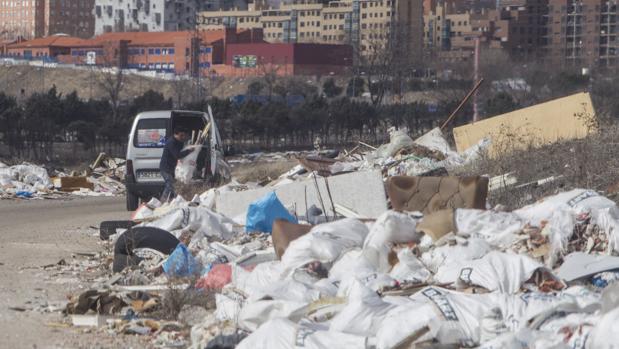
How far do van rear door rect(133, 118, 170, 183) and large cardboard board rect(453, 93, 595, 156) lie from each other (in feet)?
16.9

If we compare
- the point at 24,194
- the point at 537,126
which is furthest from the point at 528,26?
the point at 537,126

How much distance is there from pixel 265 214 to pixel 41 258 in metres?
2.53

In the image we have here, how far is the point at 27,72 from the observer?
474ft

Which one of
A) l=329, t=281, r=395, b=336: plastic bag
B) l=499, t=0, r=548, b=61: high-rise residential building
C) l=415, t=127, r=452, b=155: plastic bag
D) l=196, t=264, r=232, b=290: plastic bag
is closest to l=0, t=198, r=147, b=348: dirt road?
l=196, t=264, r=232, b=290: plastic bag

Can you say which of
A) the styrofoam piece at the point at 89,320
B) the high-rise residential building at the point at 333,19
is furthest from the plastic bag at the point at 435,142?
the high-rise residential building at the point at 333,19

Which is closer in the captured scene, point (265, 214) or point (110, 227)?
point (265, 214)

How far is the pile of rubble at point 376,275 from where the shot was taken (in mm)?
8094

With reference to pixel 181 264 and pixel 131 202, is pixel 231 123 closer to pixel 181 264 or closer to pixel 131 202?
pixel 131 202

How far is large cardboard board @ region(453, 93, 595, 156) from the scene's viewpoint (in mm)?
19953

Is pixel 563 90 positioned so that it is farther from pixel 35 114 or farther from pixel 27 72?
pixel 27 72

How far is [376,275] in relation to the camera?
9.78 metres

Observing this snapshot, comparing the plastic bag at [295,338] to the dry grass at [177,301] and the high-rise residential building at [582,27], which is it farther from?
the high-rise residential building at [582,27]

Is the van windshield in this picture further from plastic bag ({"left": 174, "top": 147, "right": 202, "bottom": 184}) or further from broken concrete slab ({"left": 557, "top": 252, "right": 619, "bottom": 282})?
broken concrete slab ({"left": 557, "top": 252, "right": 619, "bottom": 282})

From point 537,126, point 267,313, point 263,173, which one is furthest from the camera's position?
point 263,173
